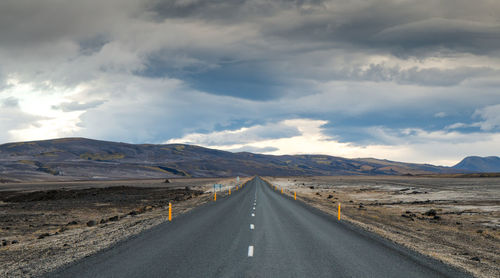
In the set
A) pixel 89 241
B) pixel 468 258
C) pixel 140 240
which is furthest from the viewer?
pixel 89 241

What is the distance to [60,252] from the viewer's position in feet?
44.5

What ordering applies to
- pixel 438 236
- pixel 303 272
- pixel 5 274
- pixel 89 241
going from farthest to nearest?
pixel 438 236
pixel 89 241
pixel 5 274
pixel 303 272

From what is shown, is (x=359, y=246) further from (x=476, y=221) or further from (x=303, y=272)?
(x=476, y=221)

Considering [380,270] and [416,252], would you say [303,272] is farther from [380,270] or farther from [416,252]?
[416,252]

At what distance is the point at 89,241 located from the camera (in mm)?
16125

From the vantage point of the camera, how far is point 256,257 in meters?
11.5

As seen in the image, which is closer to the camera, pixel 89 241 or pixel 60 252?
pixel 60 252

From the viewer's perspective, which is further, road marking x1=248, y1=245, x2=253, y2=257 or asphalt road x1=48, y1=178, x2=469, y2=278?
road marking x1=248, y1=245, x2=253, y2=257

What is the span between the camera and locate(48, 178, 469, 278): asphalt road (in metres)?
9.68

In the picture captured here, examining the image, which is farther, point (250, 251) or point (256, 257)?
point (250, 251)

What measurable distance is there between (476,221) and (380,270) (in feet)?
63.0

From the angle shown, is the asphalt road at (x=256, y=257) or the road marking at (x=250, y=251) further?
the road marking at (x=250, y=251)

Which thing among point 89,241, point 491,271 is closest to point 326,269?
point 491,271

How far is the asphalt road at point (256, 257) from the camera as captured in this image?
9.68 meters
